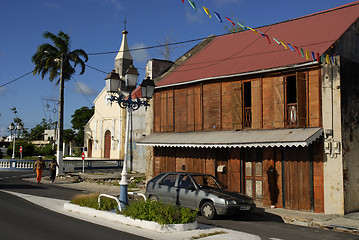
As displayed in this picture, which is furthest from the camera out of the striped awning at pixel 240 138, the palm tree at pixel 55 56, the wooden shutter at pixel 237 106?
the palm tree at pixel 55 56

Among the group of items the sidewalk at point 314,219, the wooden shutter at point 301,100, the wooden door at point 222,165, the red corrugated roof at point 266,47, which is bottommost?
the sidewalk at point 314,219

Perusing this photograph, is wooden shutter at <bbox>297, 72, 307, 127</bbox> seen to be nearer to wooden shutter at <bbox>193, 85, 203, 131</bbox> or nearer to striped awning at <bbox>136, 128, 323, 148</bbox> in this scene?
striped awning at <bbox>136, 128, 323, 148</bbox>

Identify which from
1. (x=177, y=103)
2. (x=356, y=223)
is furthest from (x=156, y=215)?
(x=177, y=103)

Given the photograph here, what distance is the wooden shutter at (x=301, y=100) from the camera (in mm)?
14102

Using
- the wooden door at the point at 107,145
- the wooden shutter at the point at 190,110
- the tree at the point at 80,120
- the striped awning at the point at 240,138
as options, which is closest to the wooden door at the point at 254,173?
the striped awning at the point at 240,138

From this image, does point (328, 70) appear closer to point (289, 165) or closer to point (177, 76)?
point (289, 165)

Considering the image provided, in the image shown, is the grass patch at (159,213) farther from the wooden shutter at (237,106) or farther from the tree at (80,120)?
the tree at (80,120)

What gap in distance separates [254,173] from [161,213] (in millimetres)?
7240

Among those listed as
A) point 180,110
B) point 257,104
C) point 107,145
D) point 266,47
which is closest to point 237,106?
point 257,104

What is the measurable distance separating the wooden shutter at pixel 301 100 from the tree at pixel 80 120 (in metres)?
56.6

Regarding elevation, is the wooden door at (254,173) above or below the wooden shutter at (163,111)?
below

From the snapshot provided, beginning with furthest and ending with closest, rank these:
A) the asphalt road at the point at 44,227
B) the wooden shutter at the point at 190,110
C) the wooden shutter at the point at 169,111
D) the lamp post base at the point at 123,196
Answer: the wooden shutter at the point at 169,111 → the wooden shutter at the point at 190,110 → the lamp post base at the point at 123,196 → the asphalt road at the point at 44,227

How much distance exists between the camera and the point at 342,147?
13141 millimetres

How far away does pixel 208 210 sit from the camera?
39.2ft
